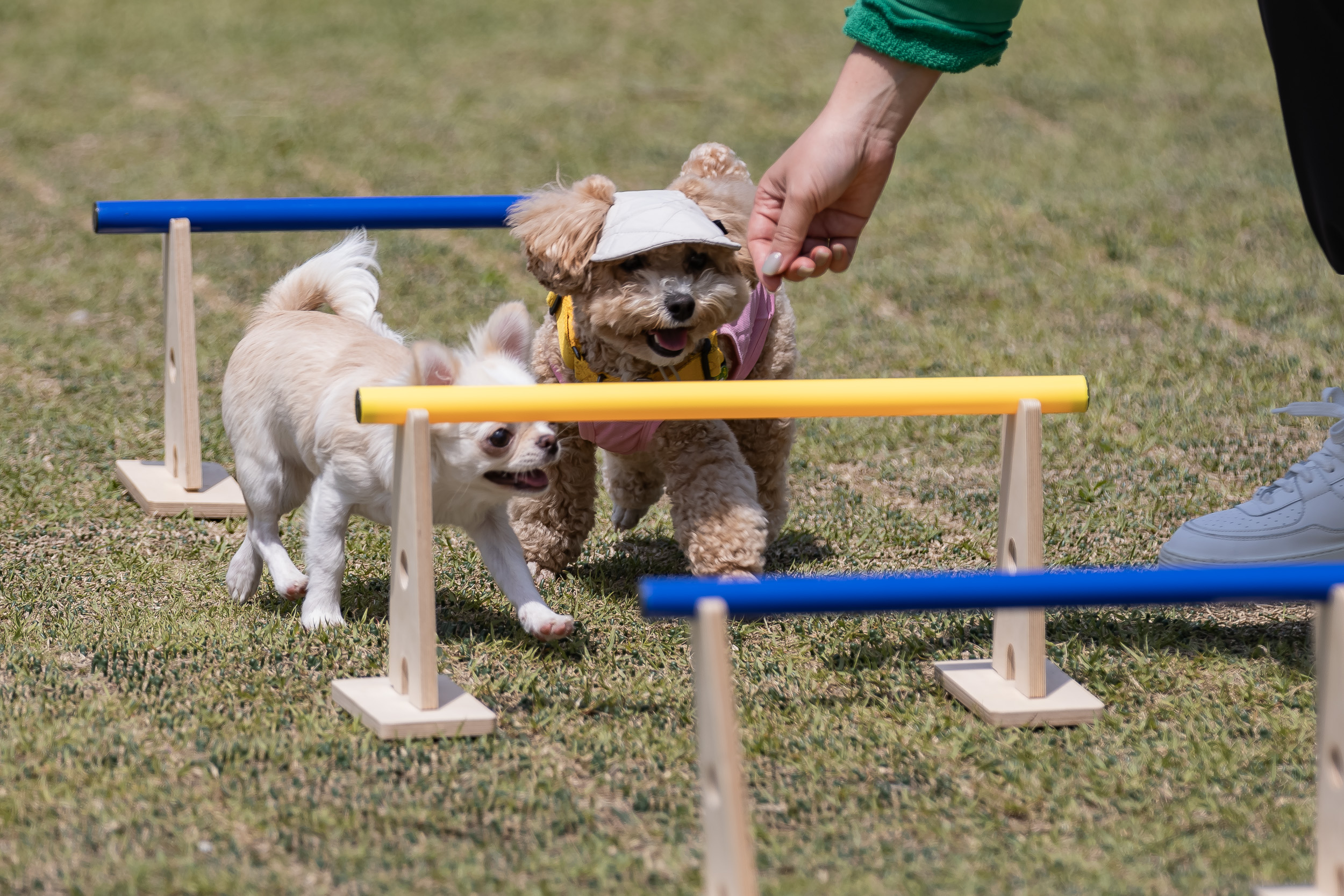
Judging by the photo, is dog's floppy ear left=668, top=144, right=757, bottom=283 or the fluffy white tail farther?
the fluffy white tail

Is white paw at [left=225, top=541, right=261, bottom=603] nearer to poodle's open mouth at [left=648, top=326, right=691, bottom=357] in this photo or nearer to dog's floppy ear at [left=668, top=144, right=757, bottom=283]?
poodle's open mouth at [left=648, top=326, right=691, bottom=357]

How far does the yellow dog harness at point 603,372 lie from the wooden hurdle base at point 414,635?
81 centimetres

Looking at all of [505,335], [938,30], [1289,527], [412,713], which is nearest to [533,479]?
[505,335]

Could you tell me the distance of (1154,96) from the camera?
11.6 m

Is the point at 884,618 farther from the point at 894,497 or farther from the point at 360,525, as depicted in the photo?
the point at 360,525

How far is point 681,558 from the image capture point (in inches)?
183

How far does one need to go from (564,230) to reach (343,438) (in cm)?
78

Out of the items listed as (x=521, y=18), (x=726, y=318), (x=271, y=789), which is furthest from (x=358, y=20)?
(x=271, y=789)

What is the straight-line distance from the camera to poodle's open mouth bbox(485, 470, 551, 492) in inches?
141

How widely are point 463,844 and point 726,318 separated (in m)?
1.60

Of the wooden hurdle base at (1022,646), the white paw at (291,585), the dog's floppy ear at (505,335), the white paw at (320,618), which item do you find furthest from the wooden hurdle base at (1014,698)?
the white paw at (291,585)

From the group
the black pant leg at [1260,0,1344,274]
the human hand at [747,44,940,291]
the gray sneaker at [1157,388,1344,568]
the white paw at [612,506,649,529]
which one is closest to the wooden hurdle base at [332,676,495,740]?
the human hand at [747,44,940,291]

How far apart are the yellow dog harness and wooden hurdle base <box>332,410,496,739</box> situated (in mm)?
808

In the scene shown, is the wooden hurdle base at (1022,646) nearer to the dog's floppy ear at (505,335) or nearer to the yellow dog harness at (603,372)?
the yellow dog harness at (603,372)
